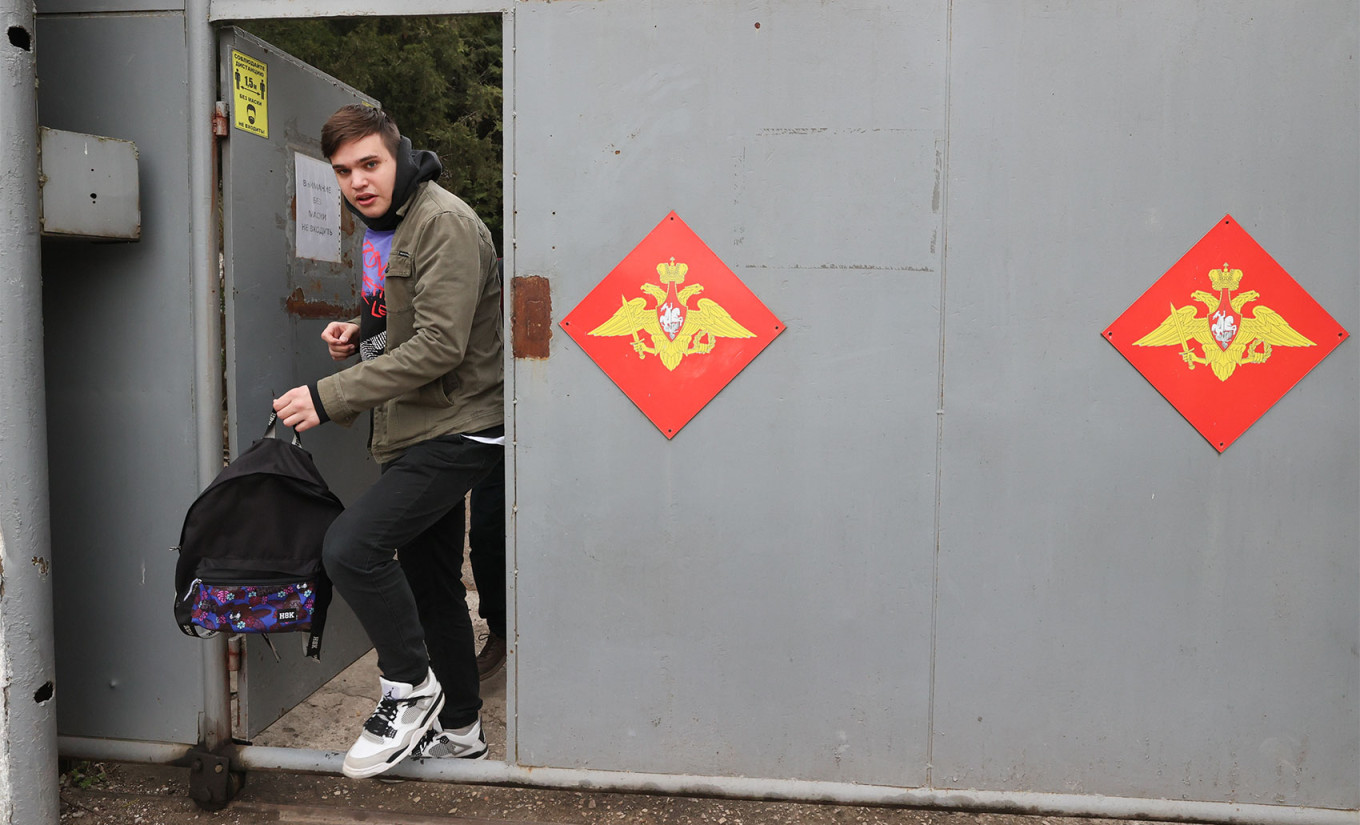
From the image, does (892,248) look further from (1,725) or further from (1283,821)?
(1,725)

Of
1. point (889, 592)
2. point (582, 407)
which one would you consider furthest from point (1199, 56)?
point (582, 407)

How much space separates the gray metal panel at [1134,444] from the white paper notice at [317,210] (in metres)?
2.03

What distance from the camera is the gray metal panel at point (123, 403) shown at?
271 cm

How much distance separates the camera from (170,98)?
270cm

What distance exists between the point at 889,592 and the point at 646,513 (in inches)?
26.6

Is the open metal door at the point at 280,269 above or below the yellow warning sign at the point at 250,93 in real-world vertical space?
below

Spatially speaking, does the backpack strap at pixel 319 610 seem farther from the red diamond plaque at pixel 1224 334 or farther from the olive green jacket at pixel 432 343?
the red diamond plaque at pixel 1224 334

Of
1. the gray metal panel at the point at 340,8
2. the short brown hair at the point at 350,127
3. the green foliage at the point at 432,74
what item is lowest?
the short brown hair at the point at 350,127

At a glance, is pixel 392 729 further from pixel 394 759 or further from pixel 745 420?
pixel 745 420

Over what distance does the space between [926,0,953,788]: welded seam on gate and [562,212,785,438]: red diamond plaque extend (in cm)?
43

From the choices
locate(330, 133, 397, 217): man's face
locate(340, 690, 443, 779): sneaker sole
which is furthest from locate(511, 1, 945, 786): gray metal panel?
locate(330, 133, 397, 217): man's face

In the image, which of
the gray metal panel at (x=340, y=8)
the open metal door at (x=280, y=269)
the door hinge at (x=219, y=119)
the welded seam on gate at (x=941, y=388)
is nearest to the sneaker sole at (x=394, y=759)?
the open metal door at (x=280, y=269)

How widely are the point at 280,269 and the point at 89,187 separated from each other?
599mm

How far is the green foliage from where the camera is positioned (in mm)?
8484
